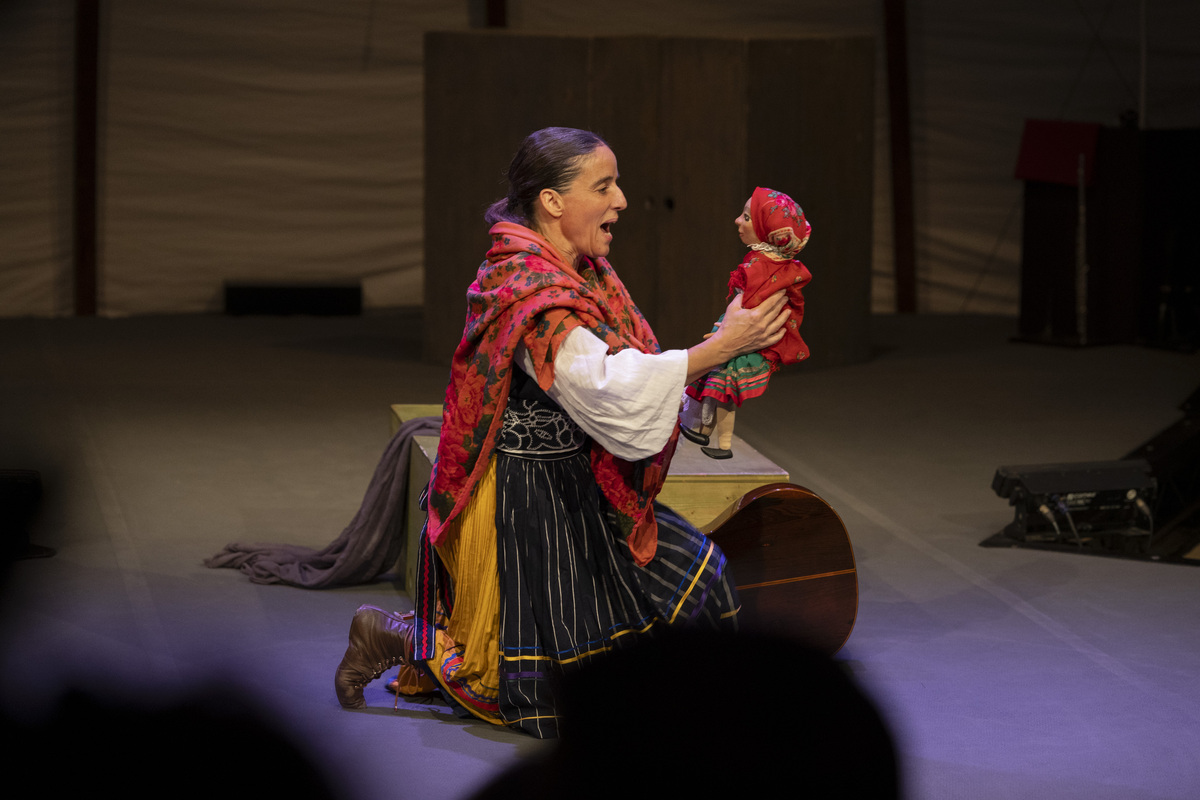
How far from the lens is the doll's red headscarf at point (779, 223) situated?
3.02m

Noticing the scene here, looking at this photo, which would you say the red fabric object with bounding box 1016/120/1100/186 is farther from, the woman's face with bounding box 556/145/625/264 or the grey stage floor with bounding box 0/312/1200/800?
the woman's face with bounding box 556/145/625/264

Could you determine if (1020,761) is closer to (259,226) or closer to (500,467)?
(500,467)

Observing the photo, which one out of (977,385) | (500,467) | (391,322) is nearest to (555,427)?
(500,467)

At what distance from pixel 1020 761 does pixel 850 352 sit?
6.33m

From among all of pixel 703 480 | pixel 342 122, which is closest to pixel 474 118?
pixel 342 122

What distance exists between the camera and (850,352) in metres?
9.17

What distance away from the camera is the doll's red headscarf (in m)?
3.02

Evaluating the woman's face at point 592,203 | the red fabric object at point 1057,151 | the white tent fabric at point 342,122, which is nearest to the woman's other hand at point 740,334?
the woman's face at point 592,203

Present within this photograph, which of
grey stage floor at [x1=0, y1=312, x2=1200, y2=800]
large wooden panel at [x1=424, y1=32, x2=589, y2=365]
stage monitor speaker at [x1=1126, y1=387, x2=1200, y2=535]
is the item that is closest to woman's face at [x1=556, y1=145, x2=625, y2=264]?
grey stage floor at [x1=0, y1=312, x2=1200, y2=800]

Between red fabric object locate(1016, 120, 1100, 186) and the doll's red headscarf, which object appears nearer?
the doll's red headscarf

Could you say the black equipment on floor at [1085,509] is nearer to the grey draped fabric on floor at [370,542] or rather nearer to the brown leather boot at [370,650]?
the grey draped fabric on floor at [370,542]

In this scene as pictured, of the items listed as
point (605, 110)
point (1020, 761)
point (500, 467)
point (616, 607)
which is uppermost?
point (605, 110)

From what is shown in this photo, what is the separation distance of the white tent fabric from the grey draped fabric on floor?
6707 millimetres

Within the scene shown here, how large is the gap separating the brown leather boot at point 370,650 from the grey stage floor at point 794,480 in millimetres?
69
